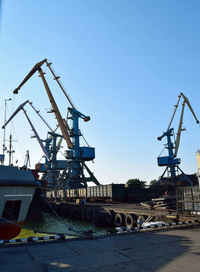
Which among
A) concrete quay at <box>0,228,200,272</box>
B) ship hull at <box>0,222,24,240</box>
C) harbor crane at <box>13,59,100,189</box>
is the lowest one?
ship hull at <box>0,222,24,240</box>

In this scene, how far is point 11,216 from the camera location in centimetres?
1462

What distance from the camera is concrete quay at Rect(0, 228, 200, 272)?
6250mm

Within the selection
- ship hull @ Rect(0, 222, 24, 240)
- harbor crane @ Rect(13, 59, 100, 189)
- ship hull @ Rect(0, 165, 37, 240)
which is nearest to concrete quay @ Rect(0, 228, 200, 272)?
ship hull @ Rect(0, 222, 24, 240)

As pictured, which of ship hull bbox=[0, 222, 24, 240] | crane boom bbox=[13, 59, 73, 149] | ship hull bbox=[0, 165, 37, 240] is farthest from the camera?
crane boom bbox=[13, 59, 73, 149]

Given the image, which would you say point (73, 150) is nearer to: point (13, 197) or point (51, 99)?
point (51, 99)

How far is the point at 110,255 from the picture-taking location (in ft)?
24.4

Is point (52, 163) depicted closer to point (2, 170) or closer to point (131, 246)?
point (2, 170)

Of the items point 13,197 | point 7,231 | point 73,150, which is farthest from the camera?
point 73,150

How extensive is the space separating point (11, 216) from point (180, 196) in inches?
497

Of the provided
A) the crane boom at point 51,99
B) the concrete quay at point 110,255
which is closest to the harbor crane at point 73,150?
the crane boom at point 51,99

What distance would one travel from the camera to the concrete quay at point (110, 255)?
6250 millimetres

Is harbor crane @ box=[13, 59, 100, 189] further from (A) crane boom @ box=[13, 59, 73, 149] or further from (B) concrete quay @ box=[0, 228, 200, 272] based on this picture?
(B) concrete quay @ box=[0, 228, 200, 272]

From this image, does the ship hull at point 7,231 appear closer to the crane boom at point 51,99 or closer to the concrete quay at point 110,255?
the concrete quay at point 110,255

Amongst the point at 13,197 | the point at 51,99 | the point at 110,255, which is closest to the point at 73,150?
the point at 51,99
